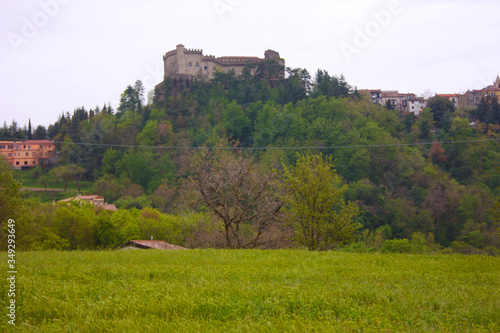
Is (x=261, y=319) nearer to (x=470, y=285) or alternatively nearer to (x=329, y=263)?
(x=470, y=285)

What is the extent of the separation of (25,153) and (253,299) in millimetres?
111427

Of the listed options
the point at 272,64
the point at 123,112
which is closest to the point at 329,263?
the point at 272,64

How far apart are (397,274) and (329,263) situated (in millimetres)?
2356

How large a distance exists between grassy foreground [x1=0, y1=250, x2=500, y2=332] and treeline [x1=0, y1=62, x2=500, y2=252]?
6093cm

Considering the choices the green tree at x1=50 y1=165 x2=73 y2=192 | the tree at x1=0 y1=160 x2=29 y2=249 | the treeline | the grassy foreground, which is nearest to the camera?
the grassy foreground

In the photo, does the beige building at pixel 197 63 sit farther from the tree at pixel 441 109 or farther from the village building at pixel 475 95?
the village building at pixel 475 95

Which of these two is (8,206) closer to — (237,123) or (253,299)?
(253,299)

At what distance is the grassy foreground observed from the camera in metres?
5.88

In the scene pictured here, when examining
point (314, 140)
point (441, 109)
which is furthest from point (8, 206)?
point (441, 109)

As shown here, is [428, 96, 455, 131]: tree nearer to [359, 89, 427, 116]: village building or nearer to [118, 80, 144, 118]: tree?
[359, 89, 427, 116]: village building

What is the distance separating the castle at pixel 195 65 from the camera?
361 ft

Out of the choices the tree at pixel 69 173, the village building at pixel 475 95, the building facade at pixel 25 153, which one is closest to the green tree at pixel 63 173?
the tree at pixel 69 173

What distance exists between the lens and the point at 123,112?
11762cm

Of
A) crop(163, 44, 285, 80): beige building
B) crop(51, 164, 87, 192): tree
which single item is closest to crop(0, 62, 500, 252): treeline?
crop(51, 164, 87, 192): tree
